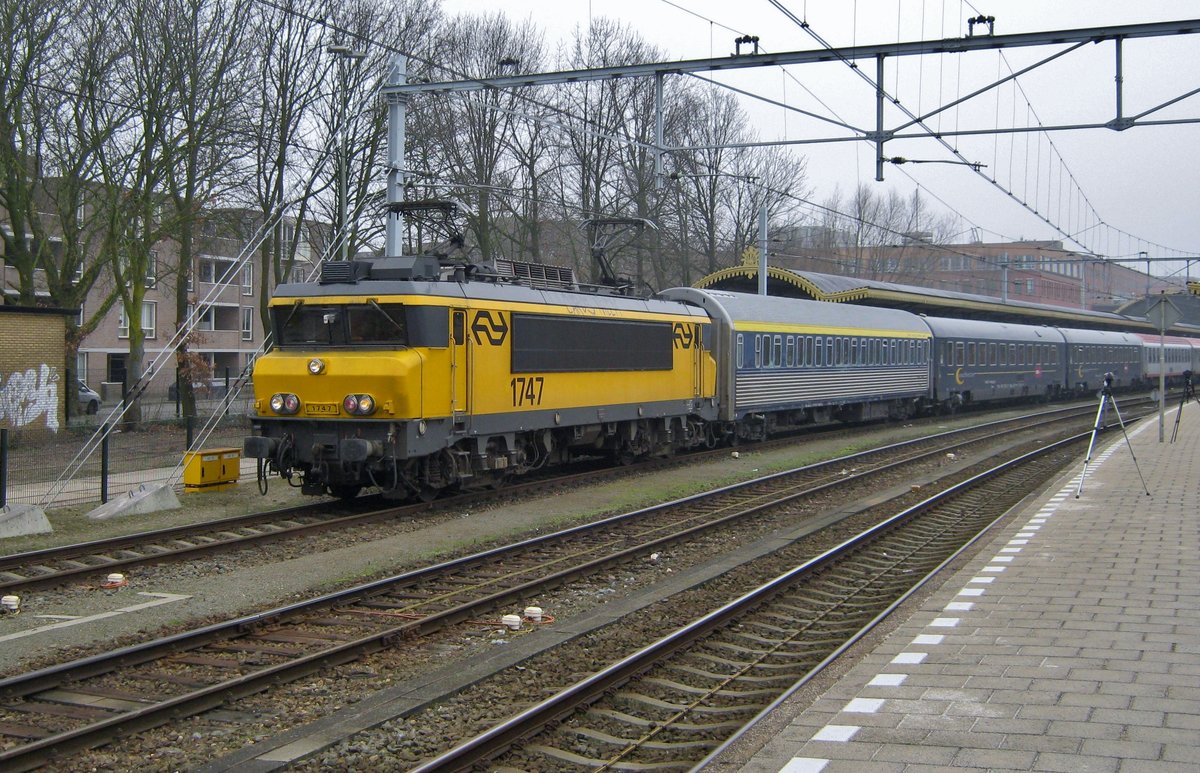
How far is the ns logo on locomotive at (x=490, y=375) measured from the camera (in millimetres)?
14656

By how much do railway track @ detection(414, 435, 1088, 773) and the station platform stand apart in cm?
53

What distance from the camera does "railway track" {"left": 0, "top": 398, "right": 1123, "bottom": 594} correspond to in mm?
11143

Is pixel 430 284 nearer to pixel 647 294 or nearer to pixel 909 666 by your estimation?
pixel 647 294

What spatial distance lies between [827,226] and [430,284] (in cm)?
5419

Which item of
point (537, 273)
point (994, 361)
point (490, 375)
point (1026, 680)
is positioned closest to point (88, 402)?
point (537, 273)

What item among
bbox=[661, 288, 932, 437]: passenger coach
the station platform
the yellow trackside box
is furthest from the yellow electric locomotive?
the station platform

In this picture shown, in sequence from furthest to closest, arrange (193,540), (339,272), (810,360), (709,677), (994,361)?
(994,361) → (810,360) → (339,272) → (193,540) → (709,677)

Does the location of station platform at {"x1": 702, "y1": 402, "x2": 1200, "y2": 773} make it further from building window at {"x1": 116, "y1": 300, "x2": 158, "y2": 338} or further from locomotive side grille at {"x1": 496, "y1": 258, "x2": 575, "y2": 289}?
building window at {"x1": 116, "y1": 300, "x2": 158, "y2": 338}

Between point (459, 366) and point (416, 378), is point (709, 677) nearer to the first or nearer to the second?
point (416, 378)

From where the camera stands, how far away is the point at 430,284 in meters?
14.9

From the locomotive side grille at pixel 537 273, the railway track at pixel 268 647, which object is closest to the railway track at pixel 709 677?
the railway track at pixel 268 647

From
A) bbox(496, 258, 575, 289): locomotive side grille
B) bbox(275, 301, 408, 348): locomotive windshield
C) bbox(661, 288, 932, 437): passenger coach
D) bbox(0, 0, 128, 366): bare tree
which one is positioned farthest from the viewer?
bbox(0, 0, 128, 366): bare tree

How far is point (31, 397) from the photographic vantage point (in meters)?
23.6

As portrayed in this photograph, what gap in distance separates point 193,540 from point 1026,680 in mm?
9724
